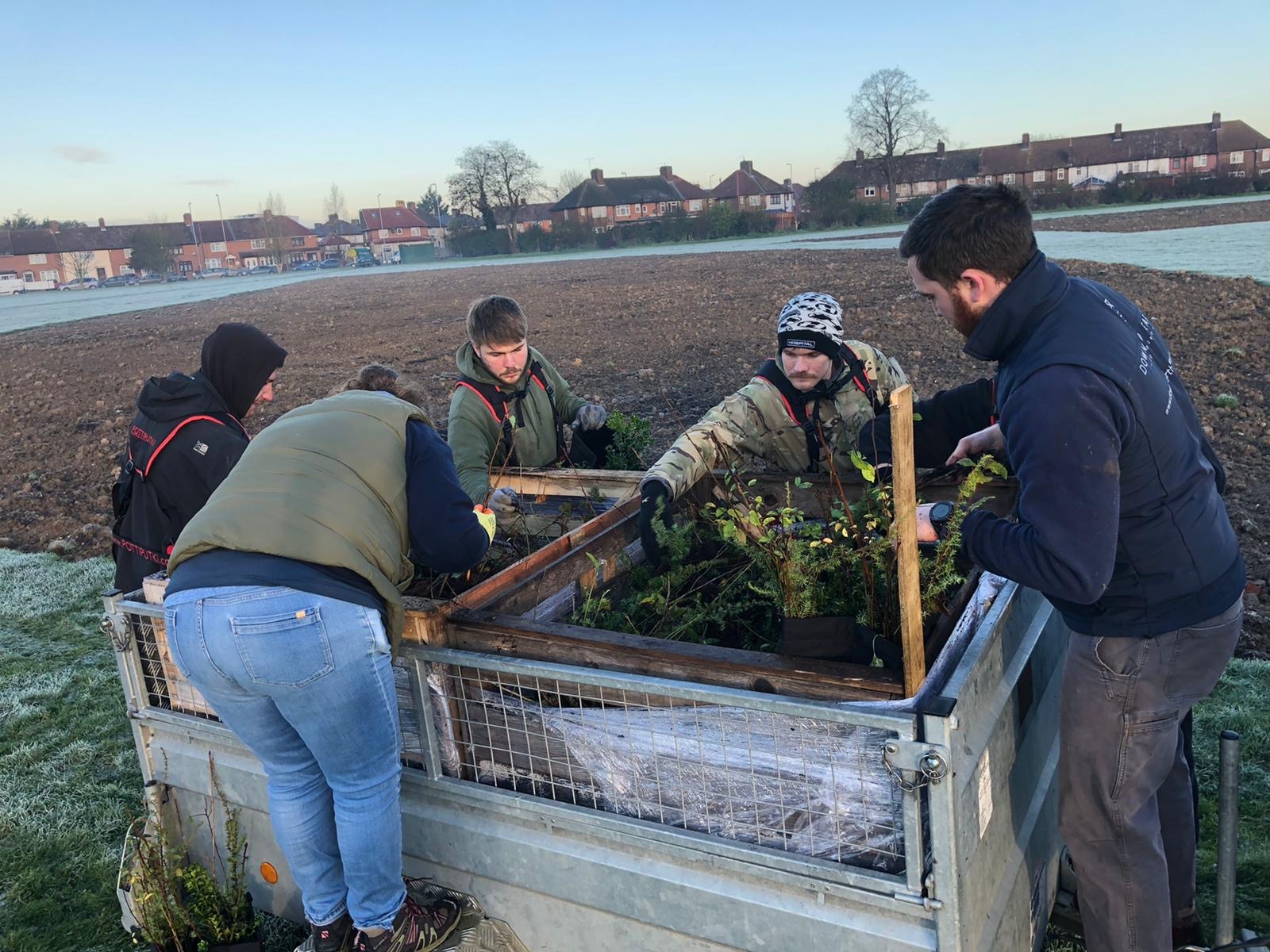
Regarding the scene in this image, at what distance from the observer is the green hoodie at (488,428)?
443cm

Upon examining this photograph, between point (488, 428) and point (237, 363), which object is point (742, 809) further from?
point (237, 363)

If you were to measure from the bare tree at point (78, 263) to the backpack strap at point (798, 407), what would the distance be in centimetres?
10191

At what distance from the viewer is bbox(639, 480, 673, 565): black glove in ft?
11.1

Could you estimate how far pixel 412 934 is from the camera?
104 inches

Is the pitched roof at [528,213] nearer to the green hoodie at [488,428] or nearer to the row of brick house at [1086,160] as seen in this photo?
the row of brick house at [1086,160]

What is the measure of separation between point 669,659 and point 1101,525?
1.05m

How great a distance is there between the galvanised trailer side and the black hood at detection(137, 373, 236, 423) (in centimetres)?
91

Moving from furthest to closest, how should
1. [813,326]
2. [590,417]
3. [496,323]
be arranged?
[590,417] → [496,323] → [813,326]

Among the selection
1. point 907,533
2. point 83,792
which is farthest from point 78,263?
point 907,533

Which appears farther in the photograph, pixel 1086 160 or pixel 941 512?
pixel 1086 160

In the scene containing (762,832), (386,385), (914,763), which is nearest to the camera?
(914,763)

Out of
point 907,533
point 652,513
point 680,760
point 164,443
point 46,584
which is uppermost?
point 164,443

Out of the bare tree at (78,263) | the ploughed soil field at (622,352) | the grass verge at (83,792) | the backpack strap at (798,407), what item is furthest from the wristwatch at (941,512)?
the bare tree at (78,263)

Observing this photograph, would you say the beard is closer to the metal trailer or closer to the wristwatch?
the wristwatch
